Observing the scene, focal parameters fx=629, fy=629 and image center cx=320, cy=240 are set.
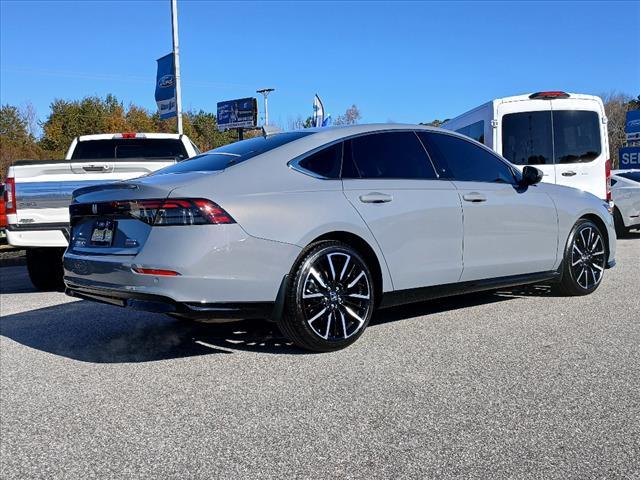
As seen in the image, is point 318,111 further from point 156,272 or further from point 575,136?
point 156,272

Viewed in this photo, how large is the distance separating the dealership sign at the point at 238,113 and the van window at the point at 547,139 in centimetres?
2454

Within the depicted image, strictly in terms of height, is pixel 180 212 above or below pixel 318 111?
below

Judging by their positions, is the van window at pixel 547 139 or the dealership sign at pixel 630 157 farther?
the dealership sign at pixel 630 157

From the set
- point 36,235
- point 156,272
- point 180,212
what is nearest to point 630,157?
point 36,235

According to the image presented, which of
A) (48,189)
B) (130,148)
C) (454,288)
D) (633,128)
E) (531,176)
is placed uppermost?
(633,128)

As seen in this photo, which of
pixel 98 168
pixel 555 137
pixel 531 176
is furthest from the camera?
pixel 555 137

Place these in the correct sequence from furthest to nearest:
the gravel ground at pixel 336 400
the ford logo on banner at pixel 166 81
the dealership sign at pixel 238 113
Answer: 1. the dealership sign at pixel 238 113
2. the ford logo on banner at pixel 166 81
3. the gravel ground at pixel 336 400

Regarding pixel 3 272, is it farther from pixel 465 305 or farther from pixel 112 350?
pixel 465 305

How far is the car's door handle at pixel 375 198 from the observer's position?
465cm

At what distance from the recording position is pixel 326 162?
4.66 meters

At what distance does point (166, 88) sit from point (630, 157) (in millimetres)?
18275

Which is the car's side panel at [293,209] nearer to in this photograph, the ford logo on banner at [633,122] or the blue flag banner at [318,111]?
the blue flag banner at [318,111]

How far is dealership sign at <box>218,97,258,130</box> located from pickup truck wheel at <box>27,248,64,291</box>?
83.1ft

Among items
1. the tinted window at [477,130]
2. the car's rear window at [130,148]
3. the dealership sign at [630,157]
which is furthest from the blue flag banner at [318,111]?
the dealership sign at [630,157]
